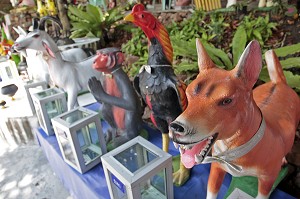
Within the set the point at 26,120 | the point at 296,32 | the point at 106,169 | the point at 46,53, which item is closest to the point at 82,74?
the point at 46,53

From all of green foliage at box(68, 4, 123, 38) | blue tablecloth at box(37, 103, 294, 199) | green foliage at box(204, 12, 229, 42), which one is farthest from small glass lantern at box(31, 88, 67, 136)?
green foliage at box(68, 4, 123, 38)

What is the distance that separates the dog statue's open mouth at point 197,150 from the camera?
0.49 metres

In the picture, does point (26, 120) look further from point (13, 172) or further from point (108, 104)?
point (108, 104)

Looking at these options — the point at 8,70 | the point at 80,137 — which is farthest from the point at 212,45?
the point at 8,70

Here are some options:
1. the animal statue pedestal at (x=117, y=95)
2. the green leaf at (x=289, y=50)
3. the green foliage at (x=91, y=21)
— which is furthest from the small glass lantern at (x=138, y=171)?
the green foliage at (x=91, y=21)

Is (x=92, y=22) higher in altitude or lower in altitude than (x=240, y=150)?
higher

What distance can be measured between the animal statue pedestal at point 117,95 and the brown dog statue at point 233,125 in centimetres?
51

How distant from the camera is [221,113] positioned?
1.53 ft

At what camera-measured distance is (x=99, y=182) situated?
1023 mm

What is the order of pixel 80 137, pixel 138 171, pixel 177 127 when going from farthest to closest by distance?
pixel 80 137
pixel 138 171
pixel 177 127

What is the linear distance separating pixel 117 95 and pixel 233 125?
67 cm

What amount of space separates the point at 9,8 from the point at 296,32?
4926 mm

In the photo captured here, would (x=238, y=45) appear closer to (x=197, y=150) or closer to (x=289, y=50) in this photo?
(x=289, y=50)

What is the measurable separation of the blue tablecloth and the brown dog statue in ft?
0.81
